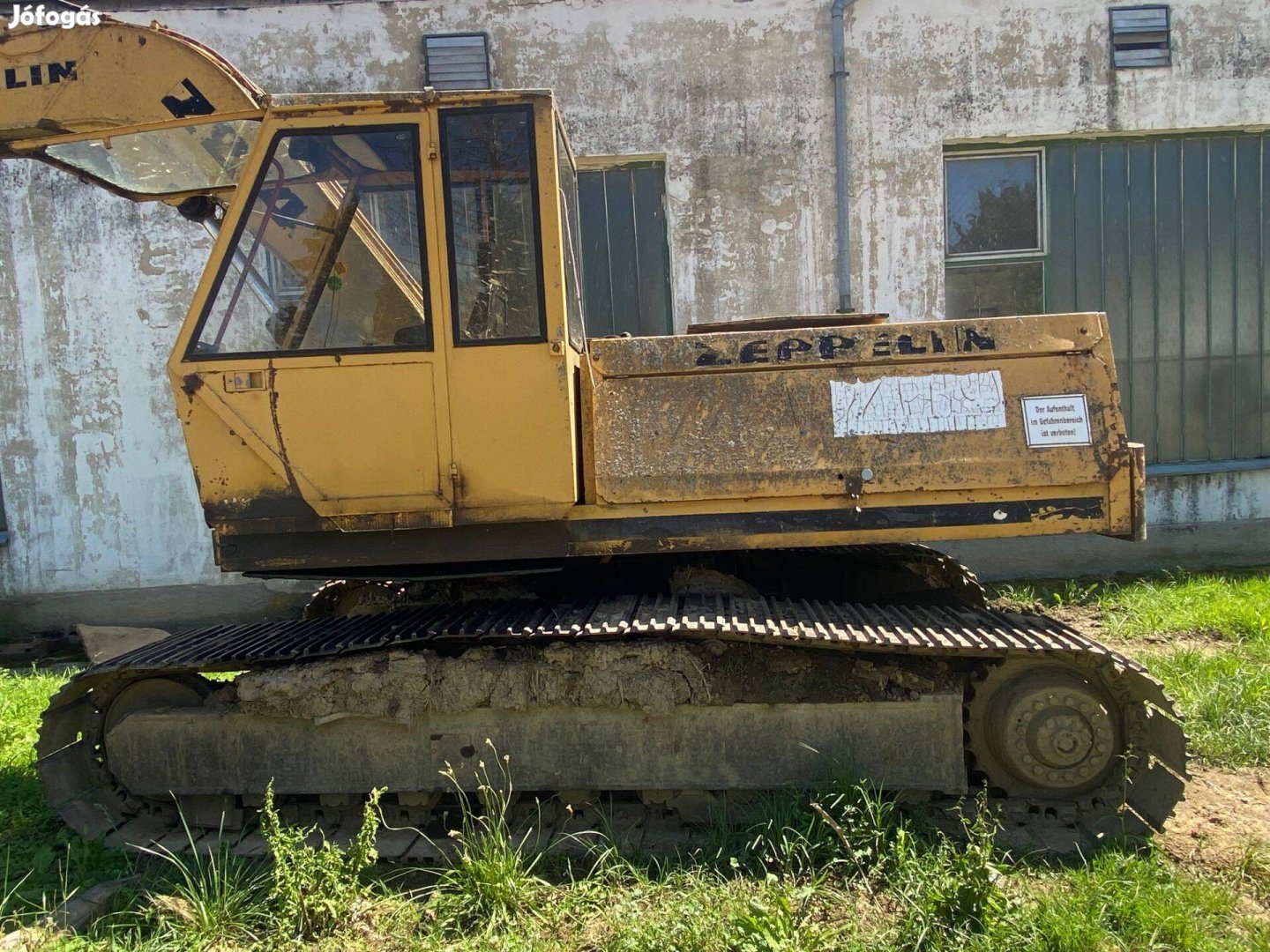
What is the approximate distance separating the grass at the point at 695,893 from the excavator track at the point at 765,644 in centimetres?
20

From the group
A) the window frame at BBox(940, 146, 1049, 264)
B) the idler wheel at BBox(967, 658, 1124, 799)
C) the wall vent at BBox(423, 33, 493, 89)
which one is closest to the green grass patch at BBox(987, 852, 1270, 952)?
the idler wheel at BBox(967, 658, 1124, 799)

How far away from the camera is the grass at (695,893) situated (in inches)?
105

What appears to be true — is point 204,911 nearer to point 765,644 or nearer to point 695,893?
point 695,893

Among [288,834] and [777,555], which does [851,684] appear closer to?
[777,555]

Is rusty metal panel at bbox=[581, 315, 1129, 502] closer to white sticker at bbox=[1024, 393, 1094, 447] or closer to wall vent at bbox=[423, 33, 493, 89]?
white sticker at bbox=[1024, 393, 1094, 447]

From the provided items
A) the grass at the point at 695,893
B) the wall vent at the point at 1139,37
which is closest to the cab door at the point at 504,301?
the grass at the point at 695,893

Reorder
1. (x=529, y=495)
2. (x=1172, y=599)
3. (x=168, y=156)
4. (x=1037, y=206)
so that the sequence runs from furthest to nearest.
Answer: (x=1037, y=206) < (x=1172, y=599) < (x=168, y=156) < (x=529, y=495)

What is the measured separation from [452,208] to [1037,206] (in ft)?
18.8

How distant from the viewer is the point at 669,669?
3.35 m

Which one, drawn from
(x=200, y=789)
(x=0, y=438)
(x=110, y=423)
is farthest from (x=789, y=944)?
(x=0, y=438)

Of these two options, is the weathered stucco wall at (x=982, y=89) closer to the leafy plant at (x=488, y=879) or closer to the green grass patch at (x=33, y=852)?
the leafy plant at (x=488, y=879)

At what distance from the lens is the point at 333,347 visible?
3229 mm

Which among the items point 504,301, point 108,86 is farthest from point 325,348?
point 108,86

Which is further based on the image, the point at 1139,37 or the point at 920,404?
the point at 1139,37
